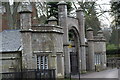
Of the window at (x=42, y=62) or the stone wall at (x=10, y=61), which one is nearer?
the stone wall at (x=10, y=61)

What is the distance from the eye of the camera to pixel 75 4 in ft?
135

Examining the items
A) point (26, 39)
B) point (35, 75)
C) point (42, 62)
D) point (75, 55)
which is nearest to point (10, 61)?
point (26, 39)

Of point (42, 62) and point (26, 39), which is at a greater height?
point (26, 39)

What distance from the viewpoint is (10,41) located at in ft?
77.9

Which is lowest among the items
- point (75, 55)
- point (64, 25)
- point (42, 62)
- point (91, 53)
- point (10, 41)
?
point (42, 62)

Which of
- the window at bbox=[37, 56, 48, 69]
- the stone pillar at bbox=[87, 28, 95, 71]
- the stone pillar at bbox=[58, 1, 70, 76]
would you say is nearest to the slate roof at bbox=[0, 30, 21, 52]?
the window at bbox=[37, 56, 48, 69]

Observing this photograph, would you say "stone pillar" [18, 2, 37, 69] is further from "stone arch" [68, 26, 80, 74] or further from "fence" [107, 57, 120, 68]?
"fence" [107, 57, 120, 68]

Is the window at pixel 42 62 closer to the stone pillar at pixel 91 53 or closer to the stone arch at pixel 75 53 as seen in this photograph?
the stone arch at pixel 75 53

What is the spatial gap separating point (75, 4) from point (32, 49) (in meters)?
21.4

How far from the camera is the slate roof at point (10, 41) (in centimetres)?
2225

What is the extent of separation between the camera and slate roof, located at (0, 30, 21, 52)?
22.2m

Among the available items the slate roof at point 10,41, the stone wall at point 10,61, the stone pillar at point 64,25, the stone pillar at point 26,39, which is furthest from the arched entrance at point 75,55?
the stone pillar at point 26,39

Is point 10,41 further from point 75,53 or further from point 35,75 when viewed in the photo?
point 75,53

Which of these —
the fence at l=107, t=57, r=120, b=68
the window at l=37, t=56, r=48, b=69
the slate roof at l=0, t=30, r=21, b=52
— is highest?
the slate roof at l=0, t=30, r=21, b=52
